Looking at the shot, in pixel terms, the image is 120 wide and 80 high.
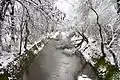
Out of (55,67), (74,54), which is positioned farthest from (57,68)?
(74,54)

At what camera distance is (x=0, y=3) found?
5477mm

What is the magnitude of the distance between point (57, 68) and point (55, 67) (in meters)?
0.42

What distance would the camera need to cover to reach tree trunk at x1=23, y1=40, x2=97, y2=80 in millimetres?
19109

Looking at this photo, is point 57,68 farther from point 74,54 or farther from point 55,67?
point 74,54

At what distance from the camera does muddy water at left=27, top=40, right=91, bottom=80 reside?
62.7 feet

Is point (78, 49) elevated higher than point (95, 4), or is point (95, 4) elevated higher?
point (95, 4)

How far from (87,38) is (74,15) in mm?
4147

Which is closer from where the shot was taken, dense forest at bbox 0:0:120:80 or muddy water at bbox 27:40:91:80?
dense forest at bbox 0:0:120:80

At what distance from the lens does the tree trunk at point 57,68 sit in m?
19.1

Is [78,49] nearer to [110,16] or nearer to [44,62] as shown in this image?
[44,62]

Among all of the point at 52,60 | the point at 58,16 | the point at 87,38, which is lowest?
the point at 52,60

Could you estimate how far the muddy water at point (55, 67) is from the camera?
1911cm

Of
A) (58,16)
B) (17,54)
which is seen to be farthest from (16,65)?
(58,16)

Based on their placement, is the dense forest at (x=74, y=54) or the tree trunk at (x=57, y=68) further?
the tree trunk at (x=57, y=68)
